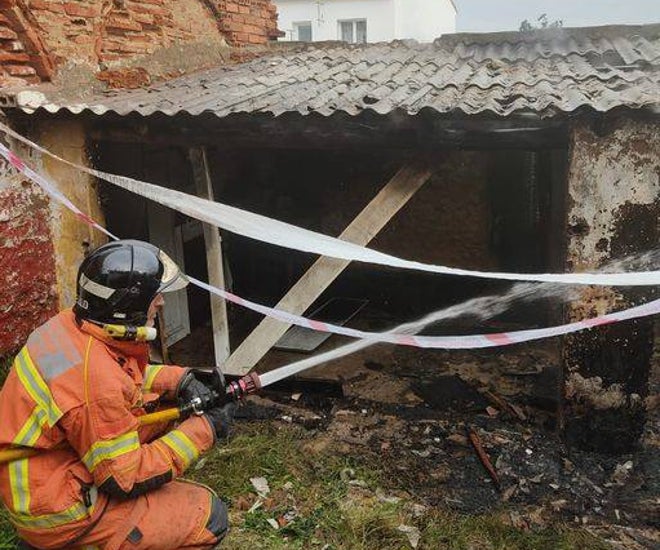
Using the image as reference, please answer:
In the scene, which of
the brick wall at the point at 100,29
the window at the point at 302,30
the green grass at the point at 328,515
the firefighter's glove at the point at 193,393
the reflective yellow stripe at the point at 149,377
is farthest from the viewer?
the window at the point at 302,30

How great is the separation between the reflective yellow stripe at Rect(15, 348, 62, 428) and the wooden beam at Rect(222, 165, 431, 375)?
9.98 ft

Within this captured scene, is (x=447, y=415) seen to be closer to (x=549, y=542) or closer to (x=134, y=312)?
(x=549, y=542)

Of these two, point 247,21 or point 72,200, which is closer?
point 72,200

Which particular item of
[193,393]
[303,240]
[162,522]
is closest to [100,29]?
[303,240]

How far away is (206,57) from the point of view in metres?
8.06

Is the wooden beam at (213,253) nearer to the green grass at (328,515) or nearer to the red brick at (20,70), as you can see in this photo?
the green grass at (328,515)

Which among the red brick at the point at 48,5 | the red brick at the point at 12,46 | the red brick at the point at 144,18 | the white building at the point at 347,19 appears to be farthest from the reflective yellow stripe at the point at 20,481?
the white building at the point at 347,19

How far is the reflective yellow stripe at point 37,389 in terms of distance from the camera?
232cm

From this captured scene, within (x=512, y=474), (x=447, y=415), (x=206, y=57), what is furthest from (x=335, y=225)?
(x=512, y=474)

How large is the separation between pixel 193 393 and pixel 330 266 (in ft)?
8.57

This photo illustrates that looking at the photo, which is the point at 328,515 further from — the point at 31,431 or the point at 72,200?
the point at 72,200

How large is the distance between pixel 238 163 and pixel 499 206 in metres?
4.04

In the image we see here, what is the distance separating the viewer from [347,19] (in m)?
27.5

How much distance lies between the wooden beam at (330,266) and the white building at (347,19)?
77.8ft
